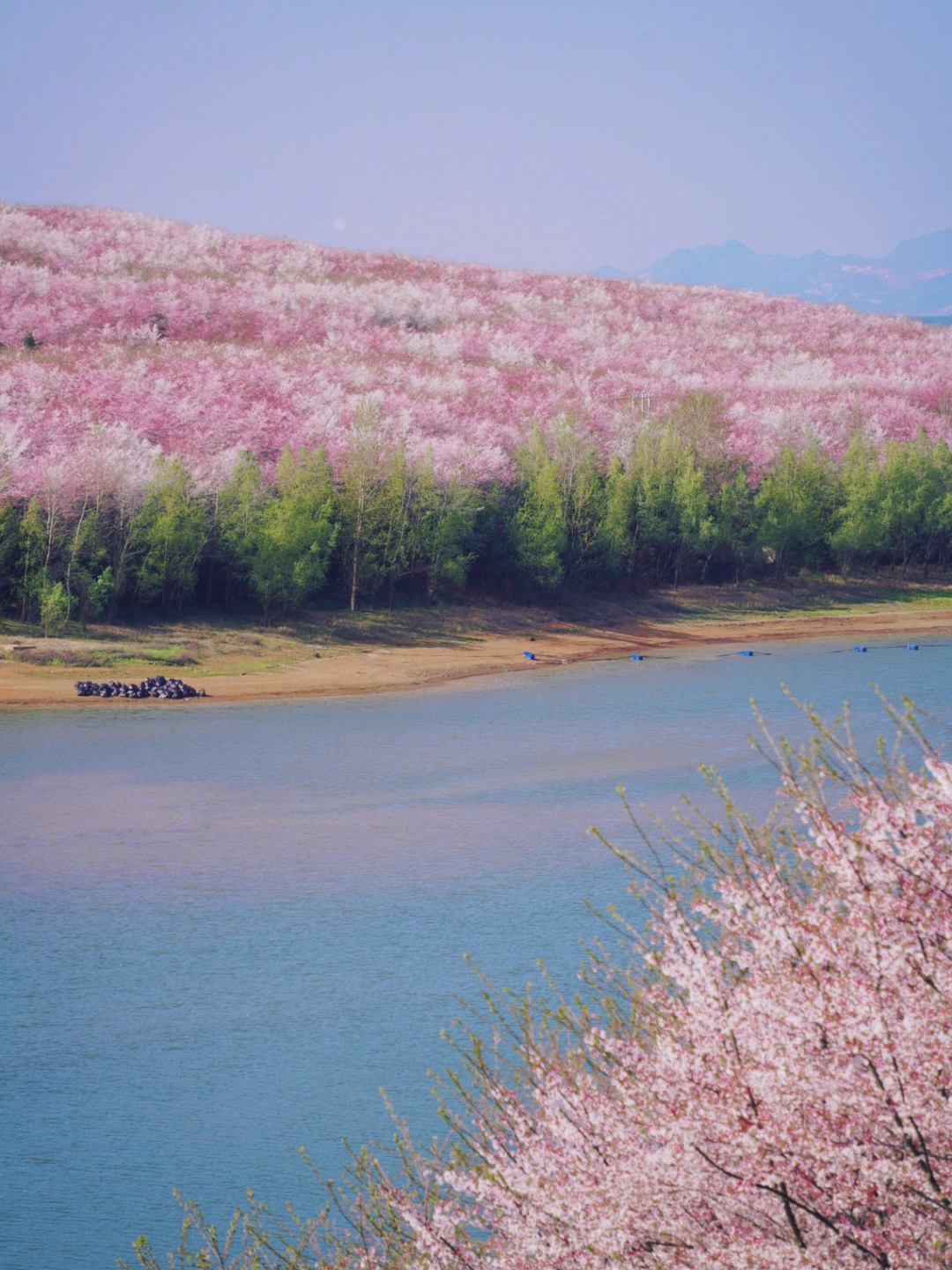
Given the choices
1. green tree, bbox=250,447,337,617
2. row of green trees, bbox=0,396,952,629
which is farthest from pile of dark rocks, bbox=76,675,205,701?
green tree, bbox=250,447,337,617

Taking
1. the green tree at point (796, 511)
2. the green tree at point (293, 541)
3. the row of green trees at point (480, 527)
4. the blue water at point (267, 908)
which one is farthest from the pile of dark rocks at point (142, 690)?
the green tree at point (796, 511)

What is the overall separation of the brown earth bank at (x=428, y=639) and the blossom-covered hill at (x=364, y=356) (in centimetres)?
689

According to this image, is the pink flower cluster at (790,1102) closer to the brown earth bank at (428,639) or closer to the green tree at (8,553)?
the brown earth bank at (428,639)

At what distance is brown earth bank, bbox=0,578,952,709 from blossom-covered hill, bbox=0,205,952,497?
6.89m

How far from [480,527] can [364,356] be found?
23.2m

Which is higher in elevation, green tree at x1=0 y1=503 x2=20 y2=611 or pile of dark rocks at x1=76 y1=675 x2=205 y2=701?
green tree at x1=0 y1=503 x2=20 y2=611

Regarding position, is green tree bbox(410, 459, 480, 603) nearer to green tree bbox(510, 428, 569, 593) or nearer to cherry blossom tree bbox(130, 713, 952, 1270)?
green tree bbox(510, 428, 569, 593)

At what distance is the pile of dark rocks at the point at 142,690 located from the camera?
3550 centimetres

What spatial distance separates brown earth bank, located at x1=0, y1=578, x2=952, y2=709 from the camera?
3766 centimetres

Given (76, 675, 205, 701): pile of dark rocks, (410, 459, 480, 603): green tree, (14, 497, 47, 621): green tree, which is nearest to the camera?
(76, 675, 205, 701): pile of dark rocks

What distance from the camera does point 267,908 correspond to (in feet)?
60.3

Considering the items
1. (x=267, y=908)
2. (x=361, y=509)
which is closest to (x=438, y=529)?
(x=361, y=509)

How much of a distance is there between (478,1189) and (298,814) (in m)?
19.0

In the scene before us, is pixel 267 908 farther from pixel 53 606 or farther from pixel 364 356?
pixel 364 356
